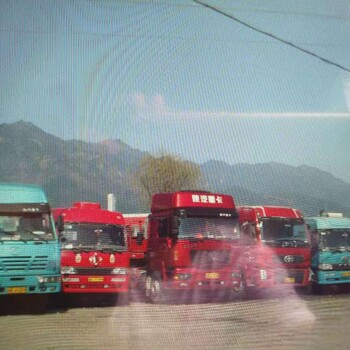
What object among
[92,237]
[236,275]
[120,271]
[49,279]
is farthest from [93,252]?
[236,275]

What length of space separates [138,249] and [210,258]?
333 cm

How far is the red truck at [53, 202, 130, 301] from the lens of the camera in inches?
354

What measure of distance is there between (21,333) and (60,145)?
9.55 meters

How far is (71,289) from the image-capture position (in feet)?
29.5

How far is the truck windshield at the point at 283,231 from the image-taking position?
35.0 ft

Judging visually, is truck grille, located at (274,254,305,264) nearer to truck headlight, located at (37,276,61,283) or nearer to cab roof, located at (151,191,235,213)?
cab roof, located at (151,191,235,213)

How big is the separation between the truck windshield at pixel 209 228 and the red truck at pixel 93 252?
1.24 metres

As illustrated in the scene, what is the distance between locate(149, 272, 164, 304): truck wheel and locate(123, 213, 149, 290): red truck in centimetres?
73

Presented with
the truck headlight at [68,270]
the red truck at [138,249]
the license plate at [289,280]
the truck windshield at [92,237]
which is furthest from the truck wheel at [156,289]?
the license plate at [289,280]

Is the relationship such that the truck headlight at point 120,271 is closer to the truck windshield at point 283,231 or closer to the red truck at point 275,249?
the red truck at point 275,249

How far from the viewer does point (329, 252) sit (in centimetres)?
1108

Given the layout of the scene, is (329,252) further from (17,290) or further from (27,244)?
(17,290)

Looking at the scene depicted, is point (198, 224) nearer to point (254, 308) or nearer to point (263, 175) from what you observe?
point (254, 308)

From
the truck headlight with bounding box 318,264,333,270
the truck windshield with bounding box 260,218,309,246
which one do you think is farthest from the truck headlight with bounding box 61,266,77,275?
the truck headlight with bounding box 318,264,333,270
